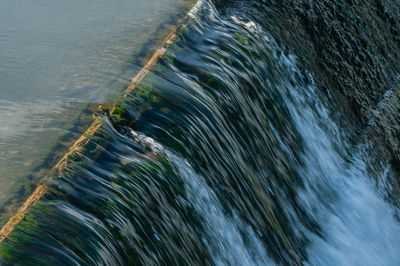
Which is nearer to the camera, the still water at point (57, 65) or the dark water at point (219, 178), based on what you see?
the dark water at point (219, 178)

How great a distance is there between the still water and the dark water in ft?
0.61

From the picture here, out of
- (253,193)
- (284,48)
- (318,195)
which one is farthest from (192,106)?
(284,48)

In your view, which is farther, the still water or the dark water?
the still water

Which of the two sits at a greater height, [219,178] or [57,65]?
[57,65]

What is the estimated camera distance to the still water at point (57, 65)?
2.81 m

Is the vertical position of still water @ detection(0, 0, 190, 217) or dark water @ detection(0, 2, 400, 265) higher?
still water @ detection(0, 0, 190, 217)

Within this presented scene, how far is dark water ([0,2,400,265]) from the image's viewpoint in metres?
2.47

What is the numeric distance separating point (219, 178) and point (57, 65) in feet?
4.29

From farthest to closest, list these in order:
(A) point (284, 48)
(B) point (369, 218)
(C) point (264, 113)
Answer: (A) point (284, 48) → (B) point (369, 218) → (C) point (264, 113)

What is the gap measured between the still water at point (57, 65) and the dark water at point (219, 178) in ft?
0.61

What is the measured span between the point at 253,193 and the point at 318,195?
104 centimetres

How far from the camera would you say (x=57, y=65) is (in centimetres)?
362

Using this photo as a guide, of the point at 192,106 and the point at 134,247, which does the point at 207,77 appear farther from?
the point at 134,247

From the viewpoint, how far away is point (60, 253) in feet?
7.26
